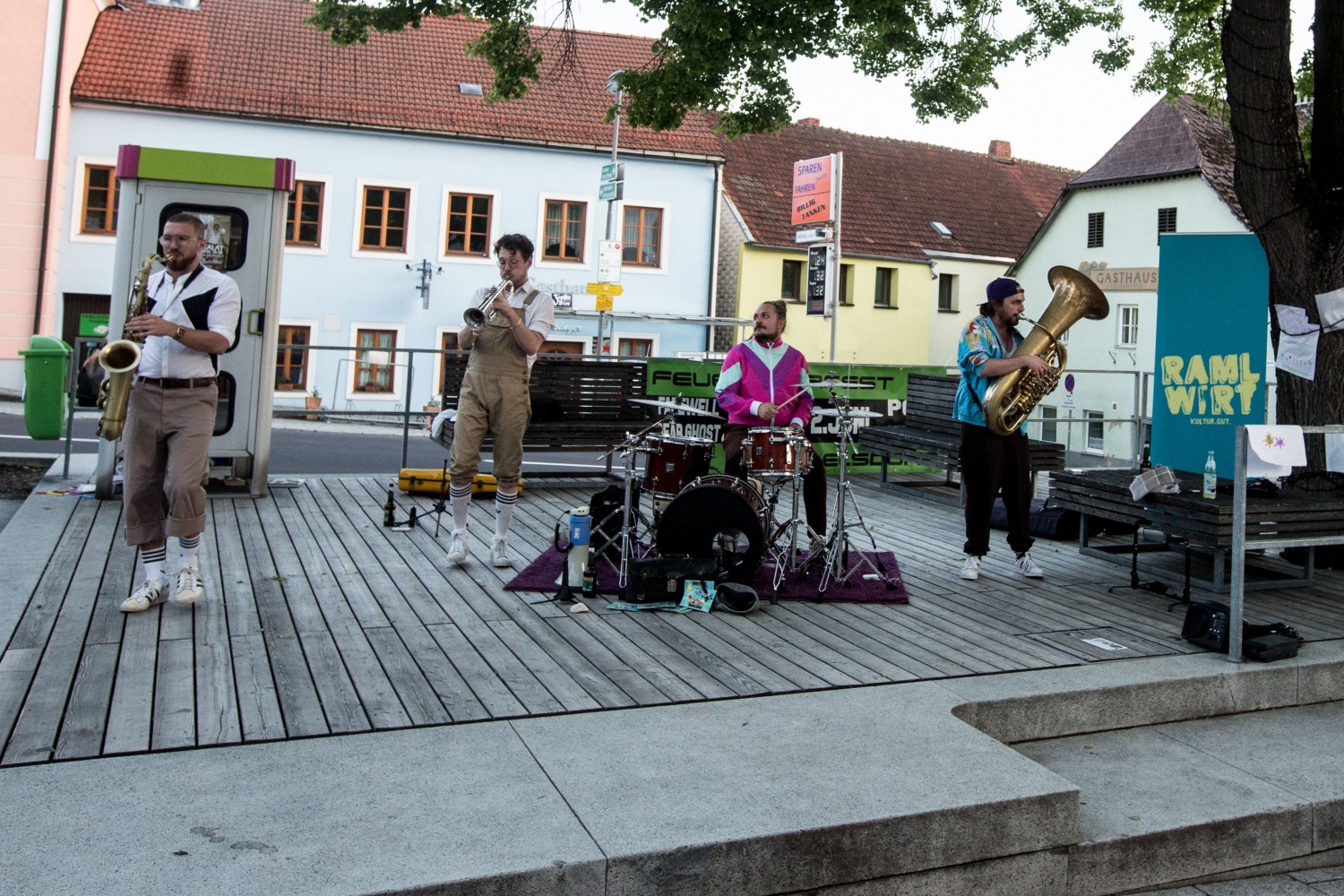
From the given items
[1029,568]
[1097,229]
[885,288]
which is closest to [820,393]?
[1029,568]

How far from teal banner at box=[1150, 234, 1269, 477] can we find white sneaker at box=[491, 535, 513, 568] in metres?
4.40

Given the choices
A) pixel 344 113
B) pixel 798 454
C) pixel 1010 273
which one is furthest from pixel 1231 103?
pixel 1010 273

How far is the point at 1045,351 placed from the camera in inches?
316

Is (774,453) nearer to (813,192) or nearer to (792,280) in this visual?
(813,192)

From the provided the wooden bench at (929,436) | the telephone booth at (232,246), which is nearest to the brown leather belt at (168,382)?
the telephone booth at (232,246)

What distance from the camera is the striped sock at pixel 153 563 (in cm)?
640

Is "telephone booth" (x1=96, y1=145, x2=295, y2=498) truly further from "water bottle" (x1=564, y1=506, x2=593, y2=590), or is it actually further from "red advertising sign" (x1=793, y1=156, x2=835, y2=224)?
"red advertising sign" (x1=793, y1=156, x2=835, y2=224)

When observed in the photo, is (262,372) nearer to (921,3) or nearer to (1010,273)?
(921,3)

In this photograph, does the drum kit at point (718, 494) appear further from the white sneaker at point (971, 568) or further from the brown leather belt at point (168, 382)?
the brown leather belt at point (168, 382)

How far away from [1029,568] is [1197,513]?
135 centimetres

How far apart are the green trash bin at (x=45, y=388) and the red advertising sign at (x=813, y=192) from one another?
938cm

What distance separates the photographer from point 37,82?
2712 centimetres

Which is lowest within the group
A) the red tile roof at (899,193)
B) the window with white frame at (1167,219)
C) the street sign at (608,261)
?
the street sign at (608,261)

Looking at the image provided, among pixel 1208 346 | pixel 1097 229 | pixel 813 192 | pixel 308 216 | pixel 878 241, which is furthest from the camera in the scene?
pixel 878 241
